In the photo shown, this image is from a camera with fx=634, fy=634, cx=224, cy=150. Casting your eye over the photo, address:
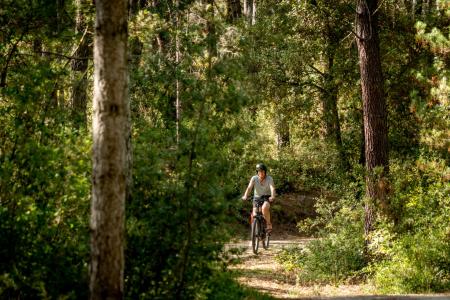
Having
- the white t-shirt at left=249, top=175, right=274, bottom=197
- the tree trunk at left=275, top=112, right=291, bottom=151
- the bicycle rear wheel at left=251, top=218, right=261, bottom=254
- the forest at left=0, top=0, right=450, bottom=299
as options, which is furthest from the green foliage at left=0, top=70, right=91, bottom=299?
the tree trunk at left=275, top=112, right=291, bottom=151

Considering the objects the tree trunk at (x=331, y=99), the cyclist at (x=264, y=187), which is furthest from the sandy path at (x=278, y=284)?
the tree trunk at (x=331, y=99)

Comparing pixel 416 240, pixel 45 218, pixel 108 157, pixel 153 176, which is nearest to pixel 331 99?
pixel 416 240

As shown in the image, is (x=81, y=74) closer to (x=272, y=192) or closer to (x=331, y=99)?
(x=272, y=192)

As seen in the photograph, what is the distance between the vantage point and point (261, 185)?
1580cm

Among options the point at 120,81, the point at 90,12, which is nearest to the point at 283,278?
the point at 90,12

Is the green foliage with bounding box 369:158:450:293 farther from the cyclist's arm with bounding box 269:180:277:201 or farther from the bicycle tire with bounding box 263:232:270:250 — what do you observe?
the bicycle tire with bounding box 263:232:270:250

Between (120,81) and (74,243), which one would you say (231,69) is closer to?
(120,81)

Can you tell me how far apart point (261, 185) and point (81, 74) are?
21.5 feet

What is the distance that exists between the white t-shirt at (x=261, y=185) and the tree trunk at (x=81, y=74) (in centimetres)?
458

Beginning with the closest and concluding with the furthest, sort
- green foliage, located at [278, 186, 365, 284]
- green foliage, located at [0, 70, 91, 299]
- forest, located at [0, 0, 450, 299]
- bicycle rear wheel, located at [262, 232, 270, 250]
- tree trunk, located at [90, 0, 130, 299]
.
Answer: tree trunk, located at [90, 0, 130, 299], forest, located at [0, 0, 450, 299], green foliage, located at [0, 70, 91, 299], green foliage, located at [278, 186, 365, 284], bicycle rear wheel, located at [262, 232, 270, 250]

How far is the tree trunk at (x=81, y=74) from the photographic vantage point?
364 inches

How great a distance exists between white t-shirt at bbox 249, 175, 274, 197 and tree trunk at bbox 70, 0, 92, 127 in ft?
15.0

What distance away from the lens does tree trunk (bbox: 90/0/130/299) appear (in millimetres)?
6035

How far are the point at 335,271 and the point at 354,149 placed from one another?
11.3 m
